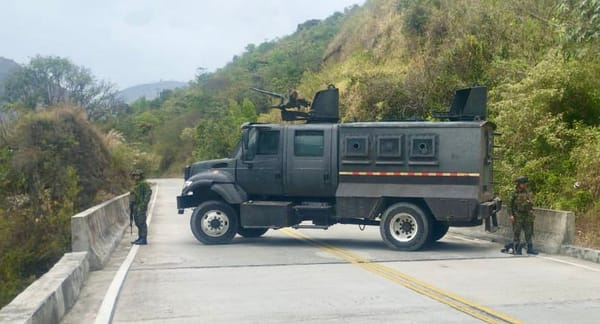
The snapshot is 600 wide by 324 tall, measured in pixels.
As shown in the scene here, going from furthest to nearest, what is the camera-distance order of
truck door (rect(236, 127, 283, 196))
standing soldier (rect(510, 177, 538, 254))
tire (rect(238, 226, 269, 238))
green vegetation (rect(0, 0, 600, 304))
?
1. tire (rect(238, 226, 269, 238))
2. green vegetation (rect(0, 0, 600, 304))
3. truck door (rect(236, 127, 283, 196))
4. standing soldier (rect(510, 177, 538, 254))

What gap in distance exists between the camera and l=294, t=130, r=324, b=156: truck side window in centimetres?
1499

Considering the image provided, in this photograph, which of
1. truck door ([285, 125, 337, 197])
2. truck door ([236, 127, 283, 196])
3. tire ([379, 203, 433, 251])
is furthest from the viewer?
truck door ([236, 127, 283, 196])

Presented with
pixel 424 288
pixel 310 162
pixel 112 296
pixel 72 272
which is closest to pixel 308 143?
pixel 310 162

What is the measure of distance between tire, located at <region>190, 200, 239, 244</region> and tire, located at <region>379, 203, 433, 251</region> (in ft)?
10.9

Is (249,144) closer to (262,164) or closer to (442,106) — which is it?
(262,164)

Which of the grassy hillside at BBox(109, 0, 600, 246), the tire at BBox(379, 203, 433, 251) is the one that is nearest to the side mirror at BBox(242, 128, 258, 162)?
the tire at BBox(379, 203, 433, 251)

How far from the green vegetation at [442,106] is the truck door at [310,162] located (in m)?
4.71

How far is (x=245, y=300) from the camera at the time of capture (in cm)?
927

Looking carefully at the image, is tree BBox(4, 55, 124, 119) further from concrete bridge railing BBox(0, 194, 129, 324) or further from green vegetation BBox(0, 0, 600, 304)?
concrete bridge railing BBox(0, 194, 129, 324)

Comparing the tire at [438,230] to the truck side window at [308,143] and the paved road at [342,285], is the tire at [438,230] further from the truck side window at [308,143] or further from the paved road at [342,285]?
the truck side window at [308,143]

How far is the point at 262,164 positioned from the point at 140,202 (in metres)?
2.76

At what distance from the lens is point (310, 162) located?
49.1 ft

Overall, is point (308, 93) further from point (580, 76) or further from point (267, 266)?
point (267, 266)

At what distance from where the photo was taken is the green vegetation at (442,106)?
53.1ft
